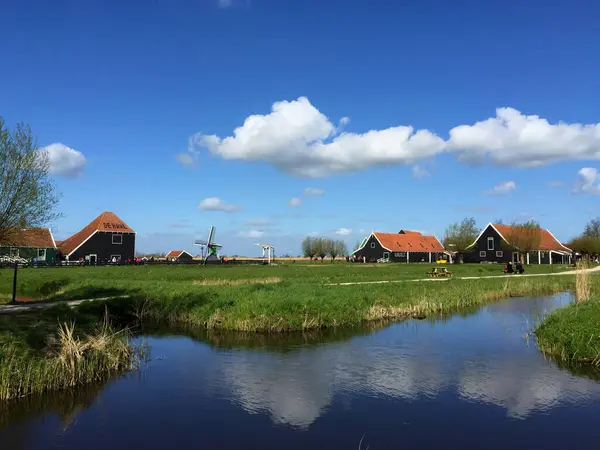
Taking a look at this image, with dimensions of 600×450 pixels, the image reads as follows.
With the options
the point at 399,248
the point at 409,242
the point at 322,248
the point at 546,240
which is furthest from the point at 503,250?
the point at 322,248

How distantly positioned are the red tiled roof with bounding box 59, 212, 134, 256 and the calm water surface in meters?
52.4

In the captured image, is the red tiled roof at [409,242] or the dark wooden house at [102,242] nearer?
→ the dark wooden house at [102,242]

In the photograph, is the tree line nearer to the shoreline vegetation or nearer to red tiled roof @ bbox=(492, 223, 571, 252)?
red tiled roof @ bbox=(492, 223, 571, 252)

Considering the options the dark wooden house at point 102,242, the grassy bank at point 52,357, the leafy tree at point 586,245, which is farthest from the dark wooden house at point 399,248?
the grassy bank at point 52,357

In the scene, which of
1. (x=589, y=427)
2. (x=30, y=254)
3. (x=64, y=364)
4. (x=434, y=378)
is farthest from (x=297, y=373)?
(x=30, y=254)

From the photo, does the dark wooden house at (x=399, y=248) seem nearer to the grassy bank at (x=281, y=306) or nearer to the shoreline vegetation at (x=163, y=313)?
the shoreline vegetation at (x=163, y=313)

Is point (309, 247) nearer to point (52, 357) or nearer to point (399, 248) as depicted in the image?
point (399, 248)

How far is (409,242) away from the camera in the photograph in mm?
87125

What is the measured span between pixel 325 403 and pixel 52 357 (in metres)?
7.02

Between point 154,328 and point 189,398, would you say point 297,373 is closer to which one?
point 189,398

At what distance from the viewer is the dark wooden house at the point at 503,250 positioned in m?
69.2

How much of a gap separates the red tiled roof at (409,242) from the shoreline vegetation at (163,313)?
50.2 meters

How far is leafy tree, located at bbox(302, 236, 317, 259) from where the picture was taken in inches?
4508

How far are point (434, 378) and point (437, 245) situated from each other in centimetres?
8234
